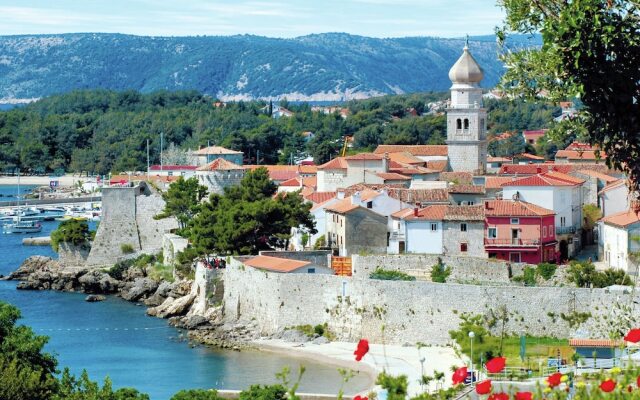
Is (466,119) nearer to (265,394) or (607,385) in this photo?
(265,394)

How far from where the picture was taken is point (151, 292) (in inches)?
1635

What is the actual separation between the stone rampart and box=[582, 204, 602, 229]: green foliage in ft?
17.4

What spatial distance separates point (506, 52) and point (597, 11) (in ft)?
4.40

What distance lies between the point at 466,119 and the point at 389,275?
15209mm

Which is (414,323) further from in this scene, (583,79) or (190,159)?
(190,159)

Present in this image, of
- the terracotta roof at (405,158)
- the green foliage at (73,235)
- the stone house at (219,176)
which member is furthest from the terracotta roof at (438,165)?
the green foliage at (73,235)

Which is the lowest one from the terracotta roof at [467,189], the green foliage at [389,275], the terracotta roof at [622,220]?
the green foliage at [389,275]

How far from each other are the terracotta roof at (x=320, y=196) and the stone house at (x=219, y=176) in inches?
152

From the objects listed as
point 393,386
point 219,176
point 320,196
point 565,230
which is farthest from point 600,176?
point 393,386

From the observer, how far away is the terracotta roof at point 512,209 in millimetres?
33375

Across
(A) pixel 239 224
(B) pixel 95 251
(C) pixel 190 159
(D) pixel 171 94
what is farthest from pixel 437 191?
(D) pixel 171 94

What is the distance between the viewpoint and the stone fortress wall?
91.9 ft

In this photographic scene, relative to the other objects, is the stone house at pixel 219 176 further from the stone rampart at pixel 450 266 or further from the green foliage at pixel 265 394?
the green foliage at pixel 265 394

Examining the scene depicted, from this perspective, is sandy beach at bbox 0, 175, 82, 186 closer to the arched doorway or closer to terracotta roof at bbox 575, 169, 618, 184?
terracotta roof at bbox 575, 169, 618, 184
